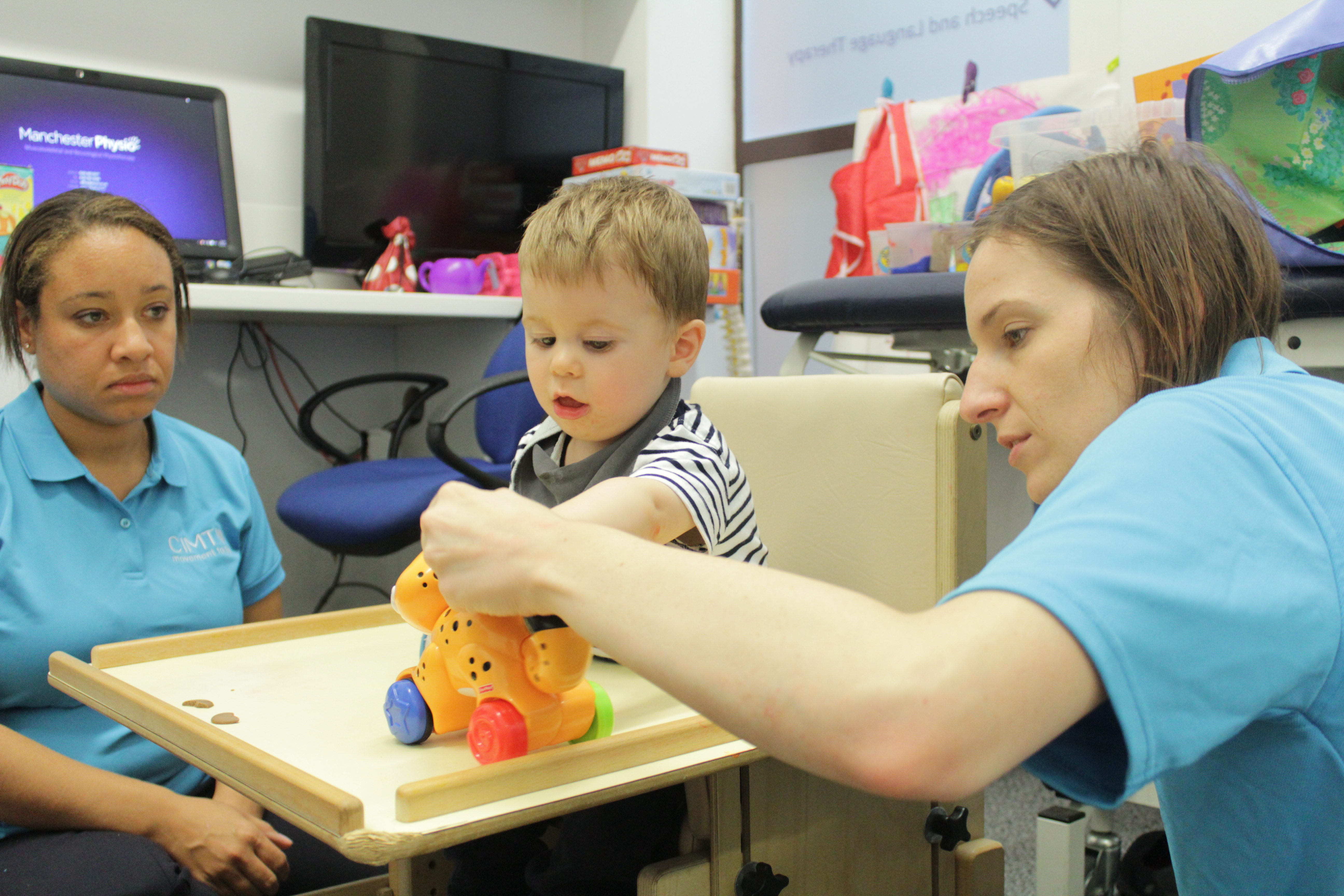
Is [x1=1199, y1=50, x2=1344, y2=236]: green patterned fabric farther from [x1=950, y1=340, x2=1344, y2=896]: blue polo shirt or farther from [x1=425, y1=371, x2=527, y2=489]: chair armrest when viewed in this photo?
[x1=425, y1=371, x2=527, y2=489]: chair armrest

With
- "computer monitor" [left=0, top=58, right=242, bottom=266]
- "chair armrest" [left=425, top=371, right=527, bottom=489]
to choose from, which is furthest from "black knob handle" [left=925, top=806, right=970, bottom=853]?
"computer monitor" [left=0, top=58, right=242, bottom=266]

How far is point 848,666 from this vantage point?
0.45 meters

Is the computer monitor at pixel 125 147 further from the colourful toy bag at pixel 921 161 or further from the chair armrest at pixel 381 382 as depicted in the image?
the colourful toy bag at pixel 921 161

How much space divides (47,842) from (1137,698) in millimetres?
1020

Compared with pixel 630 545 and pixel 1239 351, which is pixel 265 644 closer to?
pixel 630 545

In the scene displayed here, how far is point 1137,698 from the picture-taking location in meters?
0.44

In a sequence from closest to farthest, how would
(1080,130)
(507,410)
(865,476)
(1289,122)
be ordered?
1. (865,476)
2. (1289,122)
3. (1080,130)
4. (507,410)

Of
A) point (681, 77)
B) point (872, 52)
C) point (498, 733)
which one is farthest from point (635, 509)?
point (681, 77)

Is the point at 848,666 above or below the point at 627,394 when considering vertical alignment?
below

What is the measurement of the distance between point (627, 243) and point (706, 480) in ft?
0.75

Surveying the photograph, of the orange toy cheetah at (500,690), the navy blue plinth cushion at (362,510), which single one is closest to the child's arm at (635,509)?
the orange toy cheetah at (500,690)

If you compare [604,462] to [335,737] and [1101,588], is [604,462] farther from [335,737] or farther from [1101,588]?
[1101,588]

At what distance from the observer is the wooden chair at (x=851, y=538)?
82 centimetres

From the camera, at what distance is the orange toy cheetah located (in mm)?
701
